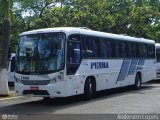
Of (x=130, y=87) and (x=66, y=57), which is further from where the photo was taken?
(x=130, y=87)

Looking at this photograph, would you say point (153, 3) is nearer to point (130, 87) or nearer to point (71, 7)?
point (71, 7)

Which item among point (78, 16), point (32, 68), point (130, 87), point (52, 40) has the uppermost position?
point (78, 16)

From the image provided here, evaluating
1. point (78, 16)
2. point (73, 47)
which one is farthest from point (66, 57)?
point (78, 16)

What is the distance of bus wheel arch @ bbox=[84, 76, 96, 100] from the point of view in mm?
16906

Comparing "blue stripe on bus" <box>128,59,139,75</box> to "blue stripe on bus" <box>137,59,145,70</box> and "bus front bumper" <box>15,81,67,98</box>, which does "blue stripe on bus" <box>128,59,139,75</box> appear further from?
"bus front bumper" <box>15,81,67,98</box>

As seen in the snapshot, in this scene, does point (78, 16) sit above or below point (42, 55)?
above

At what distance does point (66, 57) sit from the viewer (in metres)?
15.4

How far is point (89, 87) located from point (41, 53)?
2692 millimetres

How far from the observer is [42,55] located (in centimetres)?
1557

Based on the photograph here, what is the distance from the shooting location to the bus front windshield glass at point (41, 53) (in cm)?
1535

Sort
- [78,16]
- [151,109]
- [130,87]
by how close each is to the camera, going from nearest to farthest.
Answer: [151,109] → [130,87] → [78,16]

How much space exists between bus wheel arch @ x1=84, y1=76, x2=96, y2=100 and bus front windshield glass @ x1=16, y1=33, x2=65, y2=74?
215 cm

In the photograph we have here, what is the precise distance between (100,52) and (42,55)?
3597 mm

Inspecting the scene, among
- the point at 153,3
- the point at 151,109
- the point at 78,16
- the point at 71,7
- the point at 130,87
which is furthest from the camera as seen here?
the point at 153,3
